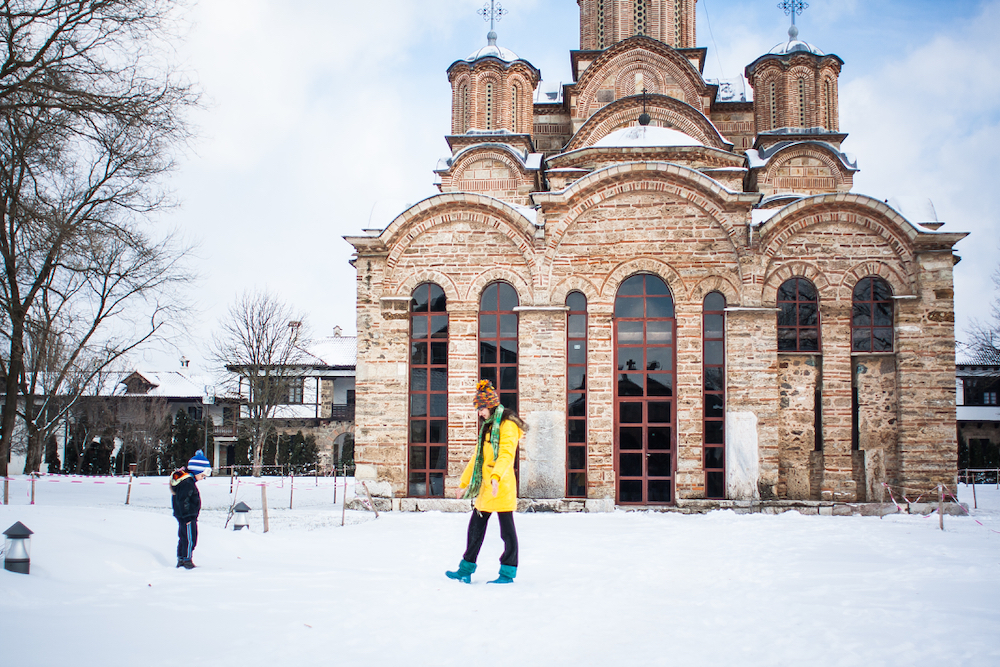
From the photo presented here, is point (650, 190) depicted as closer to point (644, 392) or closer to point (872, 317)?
point (644, 392)

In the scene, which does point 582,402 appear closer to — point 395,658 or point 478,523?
point 478,523

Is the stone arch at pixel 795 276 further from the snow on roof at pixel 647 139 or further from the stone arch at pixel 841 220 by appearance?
the snow on roof at pixel 647 139

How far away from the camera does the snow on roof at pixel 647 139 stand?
1487 centimetres

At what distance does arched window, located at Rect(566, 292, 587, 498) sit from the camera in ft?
41.7

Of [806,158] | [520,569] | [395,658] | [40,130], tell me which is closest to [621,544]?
[520,569]

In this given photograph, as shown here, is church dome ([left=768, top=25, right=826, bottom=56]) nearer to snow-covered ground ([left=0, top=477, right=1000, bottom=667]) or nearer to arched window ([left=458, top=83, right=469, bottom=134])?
arched window ([left=458, top=83, right=469, bottom=134])

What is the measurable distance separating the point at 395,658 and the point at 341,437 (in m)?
30.9

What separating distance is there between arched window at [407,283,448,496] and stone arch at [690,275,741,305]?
430 cm

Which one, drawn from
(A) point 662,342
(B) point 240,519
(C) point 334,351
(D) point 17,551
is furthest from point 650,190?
(C) point 334,351

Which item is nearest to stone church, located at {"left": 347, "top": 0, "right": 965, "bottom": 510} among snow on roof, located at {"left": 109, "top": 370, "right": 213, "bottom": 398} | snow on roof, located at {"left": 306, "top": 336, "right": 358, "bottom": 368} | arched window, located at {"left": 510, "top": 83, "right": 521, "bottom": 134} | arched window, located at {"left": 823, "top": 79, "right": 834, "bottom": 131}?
arched window, located at {"left": 823, "top": 79, "right": 834, "bottom": 131}

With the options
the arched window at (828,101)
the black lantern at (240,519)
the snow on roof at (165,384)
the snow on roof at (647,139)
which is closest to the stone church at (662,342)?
the snow on roof at (647,139)

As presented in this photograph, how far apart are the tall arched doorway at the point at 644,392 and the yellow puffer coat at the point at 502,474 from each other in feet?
22.7

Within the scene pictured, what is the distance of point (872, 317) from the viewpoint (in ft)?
42.3

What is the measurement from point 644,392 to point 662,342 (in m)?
0.90
